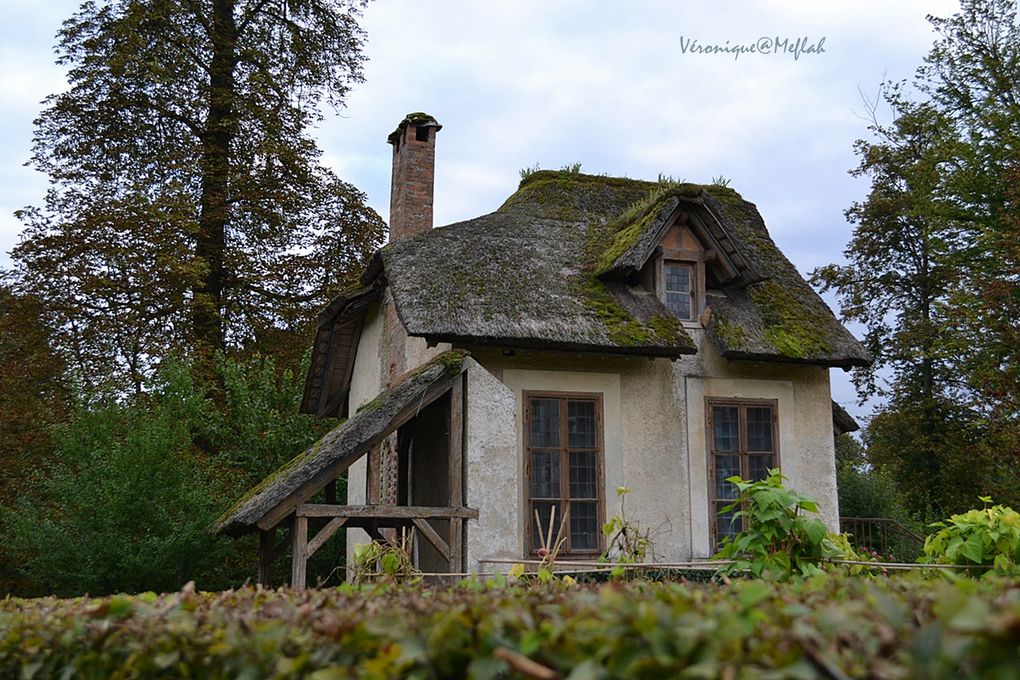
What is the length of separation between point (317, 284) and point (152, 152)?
419 cm

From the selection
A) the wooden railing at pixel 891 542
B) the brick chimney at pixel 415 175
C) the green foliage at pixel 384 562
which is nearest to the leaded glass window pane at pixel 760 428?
the green foliage at pixel 384 562

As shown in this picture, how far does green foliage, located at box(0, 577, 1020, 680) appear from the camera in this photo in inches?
77.9

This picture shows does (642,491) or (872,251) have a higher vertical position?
(872,251)

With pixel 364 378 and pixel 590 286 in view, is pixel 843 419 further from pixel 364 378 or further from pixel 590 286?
pixel 364 378

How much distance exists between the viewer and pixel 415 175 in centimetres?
1477

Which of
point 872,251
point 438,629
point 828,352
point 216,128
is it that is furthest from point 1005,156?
point 438,629

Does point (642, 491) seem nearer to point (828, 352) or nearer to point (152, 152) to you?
point (828, 352)

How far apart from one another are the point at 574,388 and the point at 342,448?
9.96 ft

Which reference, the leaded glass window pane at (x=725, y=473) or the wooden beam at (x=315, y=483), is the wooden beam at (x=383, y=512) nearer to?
→ the wooden beam at (x=315, y=483)

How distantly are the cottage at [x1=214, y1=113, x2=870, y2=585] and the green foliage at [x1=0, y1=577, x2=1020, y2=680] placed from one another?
640 cm

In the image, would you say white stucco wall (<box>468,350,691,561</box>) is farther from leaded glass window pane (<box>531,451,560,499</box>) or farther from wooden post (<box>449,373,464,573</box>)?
wooden post (<box>449,373,464,573</box>)

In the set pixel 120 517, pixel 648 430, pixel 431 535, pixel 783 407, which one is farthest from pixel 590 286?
pixel 120 517

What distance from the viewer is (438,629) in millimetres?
2391

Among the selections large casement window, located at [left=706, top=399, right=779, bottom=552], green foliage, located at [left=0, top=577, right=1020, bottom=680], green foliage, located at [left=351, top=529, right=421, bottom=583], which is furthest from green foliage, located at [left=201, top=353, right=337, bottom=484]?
green foliage, located at [left=0, top=577, right=1020, bottom=680]
